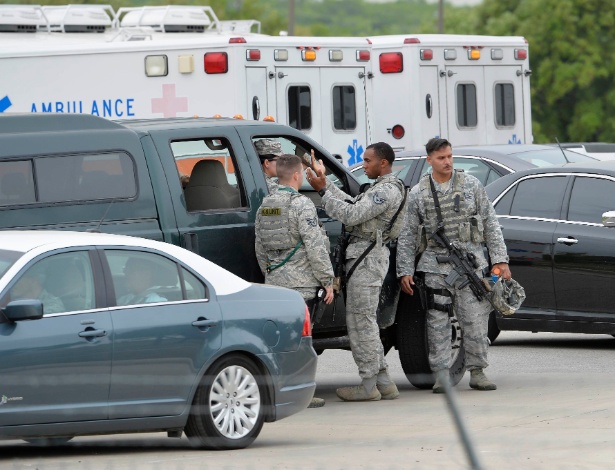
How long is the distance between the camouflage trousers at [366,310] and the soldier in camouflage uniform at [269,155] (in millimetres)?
794

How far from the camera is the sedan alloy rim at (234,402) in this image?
8.57 m

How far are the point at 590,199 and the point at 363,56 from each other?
22.4ft

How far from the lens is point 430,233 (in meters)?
11.0

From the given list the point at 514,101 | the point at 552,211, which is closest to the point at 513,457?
the point at 552,211

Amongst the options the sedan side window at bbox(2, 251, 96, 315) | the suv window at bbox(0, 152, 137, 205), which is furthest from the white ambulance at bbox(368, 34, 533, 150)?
the sedan side window at bbox(2, 251, 96, 315)

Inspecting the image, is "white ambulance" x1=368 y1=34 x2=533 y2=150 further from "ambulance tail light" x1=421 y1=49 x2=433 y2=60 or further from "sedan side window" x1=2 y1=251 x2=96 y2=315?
"sedan side window" x1=2 y1=251 x2=96 y2=315

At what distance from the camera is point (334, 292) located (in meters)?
10.6

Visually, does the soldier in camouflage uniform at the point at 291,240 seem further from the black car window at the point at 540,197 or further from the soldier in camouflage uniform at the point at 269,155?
the black car window at the point at 540,197

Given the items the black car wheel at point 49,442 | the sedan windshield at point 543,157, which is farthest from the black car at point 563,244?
the black car wheel at point 49,442

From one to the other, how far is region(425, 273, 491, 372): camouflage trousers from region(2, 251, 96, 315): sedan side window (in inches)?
132

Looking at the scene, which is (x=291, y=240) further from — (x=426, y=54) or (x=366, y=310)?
(x=426, y=54)

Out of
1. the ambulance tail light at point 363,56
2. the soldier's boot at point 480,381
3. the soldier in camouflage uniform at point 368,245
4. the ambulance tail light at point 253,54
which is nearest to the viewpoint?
the soldier in camouflage uniform at point 368,245

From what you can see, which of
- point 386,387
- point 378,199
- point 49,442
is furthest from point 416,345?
point 49,442

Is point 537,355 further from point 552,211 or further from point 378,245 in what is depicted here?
point 378,245
